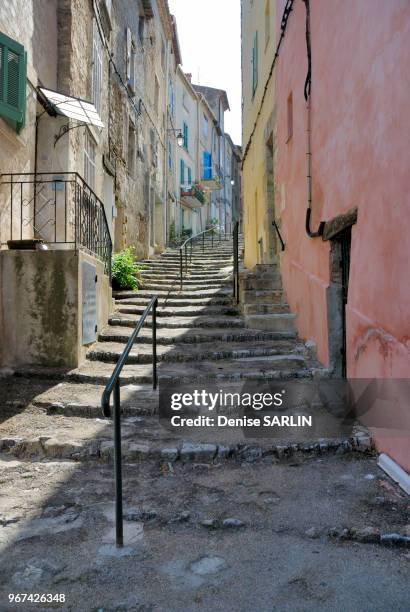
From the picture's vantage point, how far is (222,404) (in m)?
4.84

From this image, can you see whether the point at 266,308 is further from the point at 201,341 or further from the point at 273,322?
the point at 201,341

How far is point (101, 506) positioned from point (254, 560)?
1060 mm

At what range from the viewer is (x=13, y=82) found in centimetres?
614

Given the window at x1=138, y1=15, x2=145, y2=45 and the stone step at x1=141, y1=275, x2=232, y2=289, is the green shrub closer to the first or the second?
the stone step at x1=141, y1=275, x2=232, y2=289

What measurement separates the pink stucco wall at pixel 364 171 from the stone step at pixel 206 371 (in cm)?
42

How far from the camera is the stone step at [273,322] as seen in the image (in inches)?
283

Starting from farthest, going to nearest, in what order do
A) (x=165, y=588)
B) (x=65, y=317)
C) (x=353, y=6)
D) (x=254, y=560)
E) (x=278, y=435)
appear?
(x=65, y=317) → (x=353, y=6) → (x=278, y=435) → (x=254, y=560) → (x=165, y=588)

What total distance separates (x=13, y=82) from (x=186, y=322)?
394 centimetres

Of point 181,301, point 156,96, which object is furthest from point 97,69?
point 156,96

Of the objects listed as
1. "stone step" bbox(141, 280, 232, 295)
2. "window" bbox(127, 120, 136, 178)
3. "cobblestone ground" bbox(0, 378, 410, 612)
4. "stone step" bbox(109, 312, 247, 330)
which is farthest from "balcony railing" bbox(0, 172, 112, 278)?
"window" bbox(127, 120, 136, 178)

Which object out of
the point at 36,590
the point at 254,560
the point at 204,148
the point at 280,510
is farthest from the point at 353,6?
the point at 204,148

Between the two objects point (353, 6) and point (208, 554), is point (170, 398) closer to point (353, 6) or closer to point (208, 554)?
point (208, 554)

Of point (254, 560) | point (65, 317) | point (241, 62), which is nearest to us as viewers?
point (254, 560)

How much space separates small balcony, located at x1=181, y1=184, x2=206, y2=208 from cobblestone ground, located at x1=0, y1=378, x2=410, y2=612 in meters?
21.5
